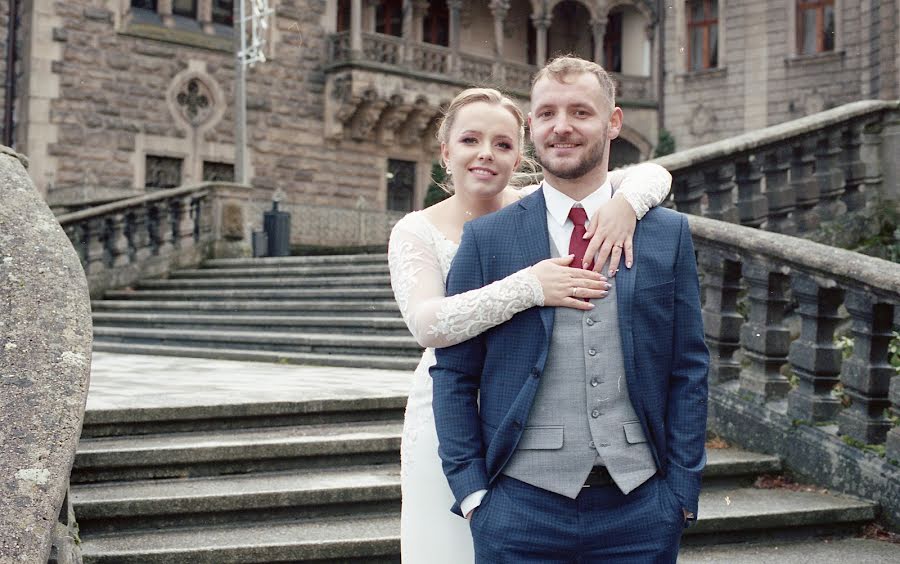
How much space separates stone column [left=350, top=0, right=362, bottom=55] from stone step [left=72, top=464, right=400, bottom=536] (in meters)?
19.6

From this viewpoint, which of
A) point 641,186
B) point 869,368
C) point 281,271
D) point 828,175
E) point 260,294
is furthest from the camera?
point 281,271

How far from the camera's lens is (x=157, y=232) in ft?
48.8

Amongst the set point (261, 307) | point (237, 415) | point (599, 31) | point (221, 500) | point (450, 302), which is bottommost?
point (221, 500)

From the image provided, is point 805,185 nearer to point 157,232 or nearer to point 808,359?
point 808,359

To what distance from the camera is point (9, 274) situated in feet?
12.0

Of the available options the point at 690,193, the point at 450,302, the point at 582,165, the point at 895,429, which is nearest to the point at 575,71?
the point at 582,165

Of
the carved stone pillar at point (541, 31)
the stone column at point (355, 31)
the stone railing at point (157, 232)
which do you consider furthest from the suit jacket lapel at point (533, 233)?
the carved stone pillar at point (541, 31)

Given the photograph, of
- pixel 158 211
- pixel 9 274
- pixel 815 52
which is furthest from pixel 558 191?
pixel 815 52

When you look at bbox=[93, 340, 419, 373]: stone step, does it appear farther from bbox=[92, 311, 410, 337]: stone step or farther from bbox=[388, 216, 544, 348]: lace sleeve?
bbox=[388, 216, 544, 348]: lace sleeve

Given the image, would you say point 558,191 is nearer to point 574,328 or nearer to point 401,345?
point 574,328

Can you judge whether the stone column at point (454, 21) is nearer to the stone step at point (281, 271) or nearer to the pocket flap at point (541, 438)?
the stone step at point (281, 271)

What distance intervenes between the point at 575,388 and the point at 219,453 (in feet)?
10.3

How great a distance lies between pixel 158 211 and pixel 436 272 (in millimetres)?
13011

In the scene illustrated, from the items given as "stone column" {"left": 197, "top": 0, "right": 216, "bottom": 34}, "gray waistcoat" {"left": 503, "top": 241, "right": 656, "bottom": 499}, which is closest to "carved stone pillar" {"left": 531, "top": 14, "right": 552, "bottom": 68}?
"stone column" {"left": 197, "top": 0, "right": 216, "bottom": 34}
